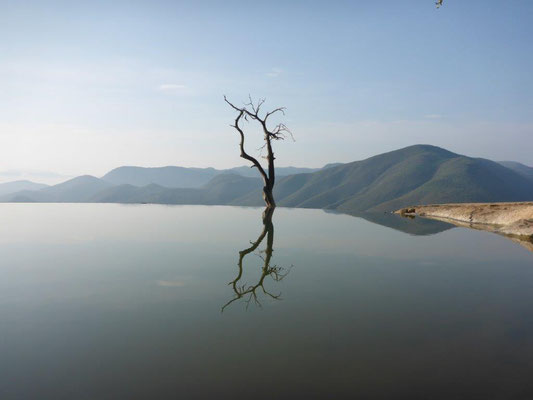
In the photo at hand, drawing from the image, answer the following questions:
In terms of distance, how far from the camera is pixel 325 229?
14.4m

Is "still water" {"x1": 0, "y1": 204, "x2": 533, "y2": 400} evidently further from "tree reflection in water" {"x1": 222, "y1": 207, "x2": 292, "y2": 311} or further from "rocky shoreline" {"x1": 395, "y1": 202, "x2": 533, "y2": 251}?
"rocky shoreline" {"x1": 395, "y1": 202, "x2": 533, "y2": 251}

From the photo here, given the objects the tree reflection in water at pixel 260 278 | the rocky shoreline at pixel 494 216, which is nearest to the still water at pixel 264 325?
the tree reflection in water at pixel 260 278

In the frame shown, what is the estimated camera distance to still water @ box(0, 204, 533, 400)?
129 inches

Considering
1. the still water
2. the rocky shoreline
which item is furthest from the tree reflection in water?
the rocky shoreline

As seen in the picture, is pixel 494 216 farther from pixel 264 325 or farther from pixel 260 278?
pixel 264 325

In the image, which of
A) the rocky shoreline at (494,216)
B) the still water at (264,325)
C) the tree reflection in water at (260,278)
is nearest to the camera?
the still water at (264,325)

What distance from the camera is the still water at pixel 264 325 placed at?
3.29 meters

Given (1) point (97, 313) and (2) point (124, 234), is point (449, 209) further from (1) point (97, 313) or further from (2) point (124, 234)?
(1) point (97, 313)

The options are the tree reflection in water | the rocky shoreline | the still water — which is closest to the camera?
the still water

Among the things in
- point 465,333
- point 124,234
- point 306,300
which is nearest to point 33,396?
point 306,300

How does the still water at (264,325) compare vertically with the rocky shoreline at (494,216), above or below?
below

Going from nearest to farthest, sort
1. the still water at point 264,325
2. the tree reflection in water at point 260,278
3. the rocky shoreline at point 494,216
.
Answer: the still water at point 264,325, the tree reflection in water at point 260,278, the rocky shoreline at point 494,216

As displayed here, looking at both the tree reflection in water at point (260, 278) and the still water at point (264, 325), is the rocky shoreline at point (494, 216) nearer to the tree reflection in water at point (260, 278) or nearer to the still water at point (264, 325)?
the still water at point (264, 325)

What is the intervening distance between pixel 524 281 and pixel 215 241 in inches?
300
